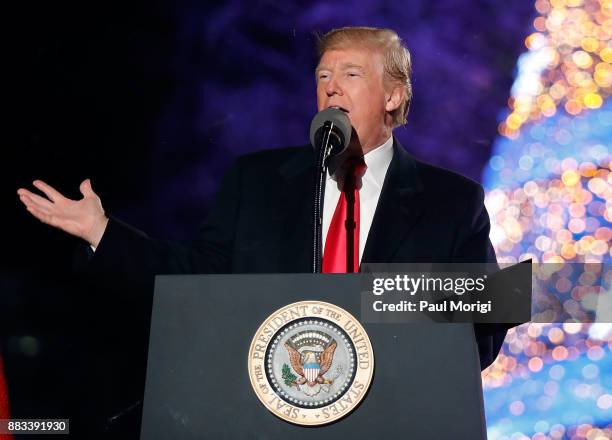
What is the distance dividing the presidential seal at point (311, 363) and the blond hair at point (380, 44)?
3.34 feet

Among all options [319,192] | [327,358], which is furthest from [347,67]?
[327,358]

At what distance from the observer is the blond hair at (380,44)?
6.88ft

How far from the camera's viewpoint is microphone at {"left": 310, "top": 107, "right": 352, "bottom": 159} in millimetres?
1554

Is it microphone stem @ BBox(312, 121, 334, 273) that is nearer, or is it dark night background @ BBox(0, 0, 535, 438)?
microphone stem @ BBox(312, 121, 334, 273)

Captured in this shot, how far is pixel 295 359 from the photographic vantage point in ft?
4.02

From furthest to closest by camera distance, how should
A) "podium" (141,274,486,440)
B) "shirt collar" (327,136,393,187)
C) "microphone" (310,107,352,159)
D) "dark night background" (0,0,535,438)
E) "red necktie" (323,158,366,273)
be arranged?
"dark night background" (0,0,535,438) → "shirt collar" (327,136,393,187) → "red necktie" (323,158,366,273) → "microphone" (310,107,352,159) → "podium" (141,274,486,440)

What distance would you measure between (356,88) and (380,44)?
15 cm

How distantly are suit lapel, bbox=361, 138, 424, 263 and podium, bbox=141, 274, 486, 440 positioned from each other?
53cm

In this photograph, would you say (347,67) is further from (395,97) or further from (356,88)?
(395,97)

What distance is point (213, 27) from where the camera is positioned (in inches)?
102

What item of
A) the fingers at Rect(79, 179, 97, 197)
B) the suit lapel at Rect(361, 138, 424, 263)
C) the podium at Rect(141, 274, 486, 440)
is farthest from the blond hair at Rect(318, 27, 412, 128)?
the podium at Rect(141, 274, 486, 440)

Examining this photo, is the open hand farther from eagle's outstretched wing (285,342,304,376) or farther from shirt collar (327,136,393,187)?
shirt collar (327,136,393,187)

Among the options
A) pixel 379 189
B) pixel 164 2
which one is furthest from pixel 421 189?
pixel 164 2

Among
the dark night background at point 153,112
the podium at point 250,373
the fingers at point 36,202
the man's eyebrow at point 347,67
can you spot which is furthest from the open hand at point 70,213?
the dark night background at point 153,112
